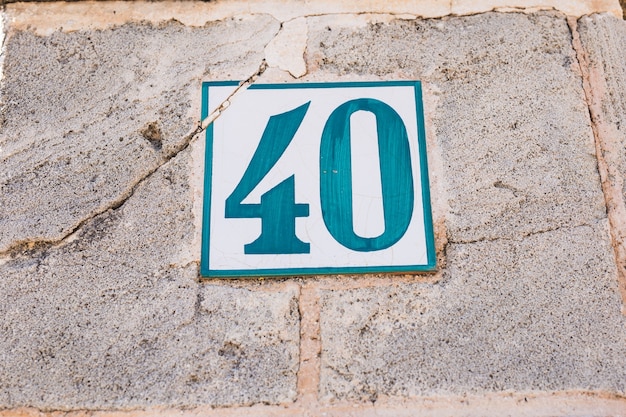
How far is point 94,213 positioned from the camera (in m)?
1.67

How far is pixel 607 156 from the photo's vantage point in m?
1.74

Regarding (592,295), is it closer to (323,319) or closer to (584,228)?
(584,228)

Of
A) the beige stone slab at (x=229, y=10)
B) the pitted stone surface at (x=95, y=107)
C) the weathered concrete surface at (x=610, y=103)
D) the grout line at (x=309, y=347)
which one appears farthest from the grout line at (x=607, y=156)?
the pitted stone surface at (x=95, y=107)

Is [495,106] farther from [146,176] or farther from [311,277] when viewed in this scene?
[146,176]

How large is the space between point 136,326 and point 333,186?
614 millimetres

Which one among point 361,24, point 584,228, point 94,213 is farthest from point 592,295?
point 94,213

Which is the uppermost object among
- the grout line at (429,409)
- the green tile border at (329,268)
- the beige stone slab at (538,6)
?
the beige stone slab at (538,6)

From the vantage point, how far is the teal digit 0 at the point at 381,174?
1.62 meters

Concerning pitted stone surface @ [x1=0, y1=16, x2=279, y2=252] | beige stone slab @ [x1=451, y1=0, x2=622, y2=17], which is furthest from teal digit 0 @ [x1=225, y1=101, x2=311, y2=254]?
beige stone slab @ [x1=451, y1=0, x2=622, y2=17]

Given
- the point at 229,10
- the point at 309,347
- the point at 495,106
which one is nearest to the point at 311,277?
the point at 309,347

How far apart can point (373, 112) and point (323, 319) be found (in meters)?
0.58

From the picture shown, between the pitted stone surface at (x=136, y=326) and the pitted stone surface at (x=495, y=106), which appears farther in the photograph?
the pitted stone surface at (x=495, y=106)

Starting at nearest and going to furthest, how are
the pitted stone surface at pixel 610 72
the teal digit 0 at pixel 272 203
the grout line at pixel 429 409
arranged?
the grout line at pixel 429 409, the teal digit 0 at pixel 272 203, the pitted stone surface at pixel 610 72

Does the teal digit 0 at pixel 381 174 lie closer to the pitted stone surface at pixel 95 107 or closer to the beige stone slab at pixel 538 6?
the pitted stone surface at pixel 95 107
